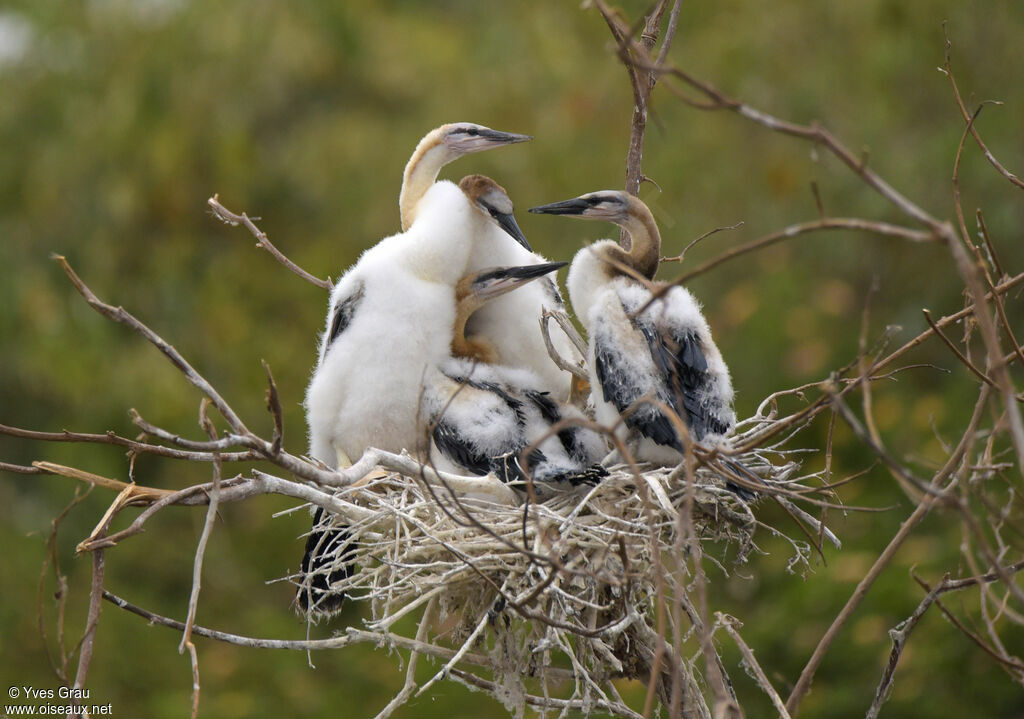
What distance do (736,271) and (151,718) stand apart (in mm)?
4897

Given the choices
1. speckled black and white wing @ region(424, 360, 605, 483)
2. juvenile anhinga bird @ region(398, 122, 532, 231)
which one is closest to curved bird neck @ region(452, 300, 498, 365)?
speckled black and white wing @ region(424, 360, 605, 483)

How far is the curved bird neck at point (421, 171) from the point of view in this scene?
3.37 m

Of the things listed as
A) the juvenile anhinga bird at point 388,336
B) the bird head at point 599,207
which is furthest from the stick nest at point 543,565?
the bird head at point 599,207

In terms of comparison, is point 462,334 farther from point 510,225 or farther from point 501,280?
point 510,225

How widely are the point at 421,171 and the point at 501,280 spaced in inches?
17.9

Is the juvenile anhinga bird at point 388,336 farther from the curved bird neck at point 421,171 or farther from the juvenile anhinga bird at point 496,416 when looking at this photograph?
the curved bird neck at point 421,171

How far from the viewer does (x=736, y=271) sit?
8.88 m

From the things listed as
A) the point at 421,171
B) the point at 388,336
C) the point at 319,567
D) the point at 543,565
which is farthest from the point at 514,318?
the point at 543,565

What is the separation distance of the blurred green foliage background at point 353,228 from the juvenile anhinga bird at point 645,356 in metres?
3.52

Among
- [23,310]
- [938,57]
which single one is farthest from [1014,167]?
[23,310]

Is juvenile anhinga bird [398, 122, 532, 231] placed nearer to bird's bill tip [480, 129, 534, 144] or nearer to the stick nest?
bird's bill tip [480, 129, 534, 144]

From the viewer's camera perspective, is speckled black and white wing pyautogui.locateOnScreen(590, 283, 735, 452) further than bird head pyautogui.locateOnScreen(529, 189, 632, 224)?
No

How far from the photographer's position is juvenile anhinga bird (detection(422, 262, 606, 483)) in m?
2.86

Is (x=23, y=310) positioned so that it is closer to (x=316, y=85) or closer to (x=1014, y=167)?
(x=316, y=85)
